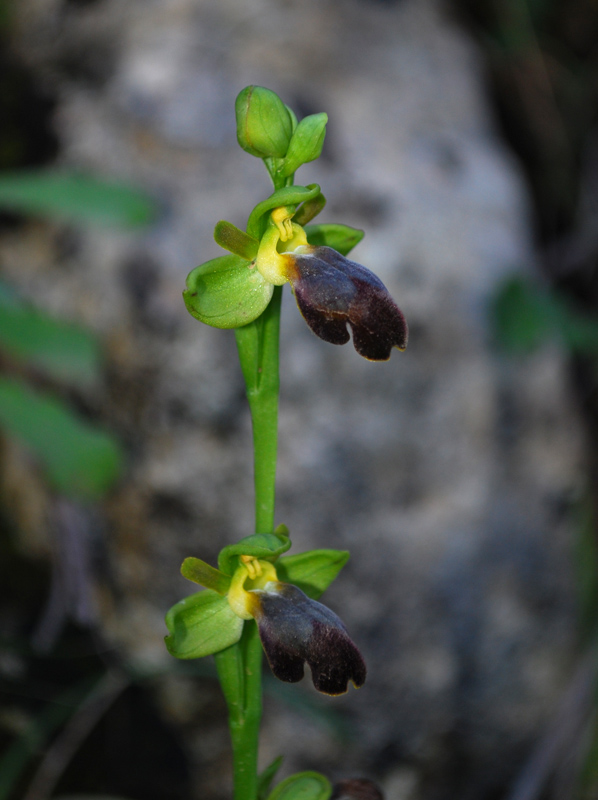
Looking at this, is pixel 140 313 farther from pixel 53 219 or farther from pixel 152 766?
pixel 152 766

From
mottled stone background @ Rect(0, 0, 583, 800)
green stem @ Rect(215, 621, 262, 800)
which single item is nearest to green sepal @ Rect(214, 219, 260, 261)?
green stem @ Rect(215, 621, 262, 800)

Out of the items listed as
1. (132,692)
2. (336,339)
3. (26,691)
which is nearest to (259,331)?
(336,339)

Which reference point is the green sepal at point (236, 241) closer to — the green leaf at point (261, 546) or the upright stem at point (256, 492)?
the upright stem at point (256, 492)

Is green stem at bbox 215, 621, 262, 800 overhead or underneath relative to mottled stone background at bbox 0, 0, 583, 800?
underneath

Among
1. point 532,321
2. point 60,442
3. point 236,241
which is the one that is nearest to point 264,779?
point 236,241

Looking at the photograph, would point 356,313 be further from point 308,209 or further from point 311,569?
point 311,569

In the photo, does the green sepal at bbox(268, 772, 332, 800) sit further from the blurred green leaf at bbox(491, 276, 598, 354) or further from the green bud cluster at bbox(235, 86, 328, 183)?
the blurred green leaf at bbox(491, 276, 598, 354)

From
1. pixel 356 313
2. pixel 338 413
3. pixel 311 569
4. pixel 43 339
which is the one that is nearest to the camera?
pixel 356 313

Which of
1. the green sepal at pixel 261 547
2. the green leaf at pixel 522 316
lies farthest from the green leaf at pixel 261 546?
the green leaf at pixel 522 316
